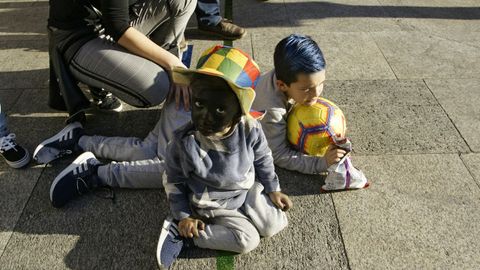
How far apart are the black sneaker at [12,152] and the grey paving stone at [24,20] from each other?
249 cm

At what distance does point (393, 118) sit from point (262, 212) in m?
1.74

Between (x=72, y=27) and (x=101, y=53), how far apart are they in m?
0.31

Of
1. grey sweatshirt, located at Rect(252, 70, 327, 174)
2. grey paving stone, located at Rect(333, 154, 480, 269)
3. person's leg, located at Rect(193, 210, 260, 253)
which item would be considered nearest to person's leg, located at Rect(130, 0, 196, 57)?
grey sweatshirt, located at Rect(252, 70, 327, 174)

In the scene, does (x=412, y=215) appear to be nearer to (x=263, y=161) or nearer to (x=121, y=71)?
(x=263, y=161)

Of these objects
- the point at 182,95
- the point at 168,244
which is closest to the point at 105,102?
the point at 182,95

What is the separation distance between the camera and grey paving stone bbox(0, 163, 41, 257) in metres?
2.70

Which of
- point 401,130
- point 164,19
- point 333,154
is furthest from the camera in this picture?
point 164,19

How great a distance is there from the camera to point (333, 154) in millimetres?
2783

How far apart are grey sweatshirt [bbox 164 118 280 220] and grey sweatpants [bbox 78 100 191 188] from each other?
0.47 metres

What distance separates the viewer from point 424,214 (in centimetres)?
274

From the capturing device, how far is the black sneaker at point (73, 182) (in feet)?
9.00

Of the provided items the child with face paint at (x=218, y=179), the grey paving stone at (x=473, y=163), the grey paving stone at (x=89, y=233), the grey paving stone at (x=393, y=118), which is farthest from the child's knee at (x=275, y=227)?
the grey paving stone at (x=473, y=163)

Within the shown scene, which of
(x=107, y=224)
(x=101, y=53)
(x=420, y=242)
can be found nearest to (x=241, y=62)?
(x=101, y=53)

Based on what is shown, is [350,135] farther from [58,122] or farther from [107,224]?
[58,122]
